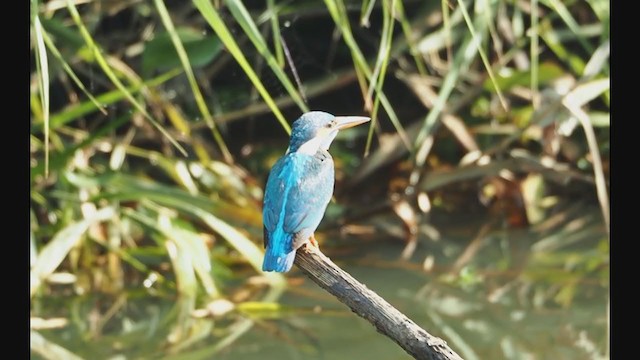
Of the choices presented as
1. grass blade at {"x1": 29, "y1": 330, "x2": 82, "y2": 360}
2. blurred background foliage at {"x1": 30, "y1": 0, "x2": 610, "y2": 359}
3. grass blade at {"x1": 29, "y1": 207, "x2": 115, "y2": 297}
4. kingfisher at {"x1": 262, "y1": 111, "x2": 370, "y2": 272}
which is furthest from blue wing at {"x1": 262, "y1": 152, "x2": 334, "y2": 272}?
grass blade at {"x1": 29, "y1": 207, "x2": 115, "y2": 297}

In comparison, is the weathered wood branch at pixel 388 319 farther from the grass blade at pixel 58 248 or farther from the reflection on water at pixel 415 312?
the grass blade at pixel 58 248

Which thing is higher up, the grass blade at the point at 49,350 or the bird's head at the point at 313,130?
the bird's head at the point at 313,130

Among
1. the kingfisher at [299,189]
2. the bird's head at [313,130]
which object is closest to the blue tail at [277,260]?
the kingfisher at [299,189]

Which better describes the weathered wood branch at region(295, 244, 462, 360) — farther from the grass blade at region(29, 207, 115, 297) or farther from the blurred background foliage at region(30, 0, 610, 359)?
the grass blade at region(29, 207, 115, 297)

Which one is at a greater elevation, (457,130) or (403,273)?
(457,130)

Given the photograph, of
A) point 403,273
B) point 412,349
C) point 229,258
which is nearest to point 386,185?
point 403,273

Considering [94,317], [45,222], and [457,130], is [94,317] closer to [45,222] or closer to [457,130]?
[45,222]

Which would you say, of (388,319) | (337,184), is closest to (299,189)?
(388,319)
